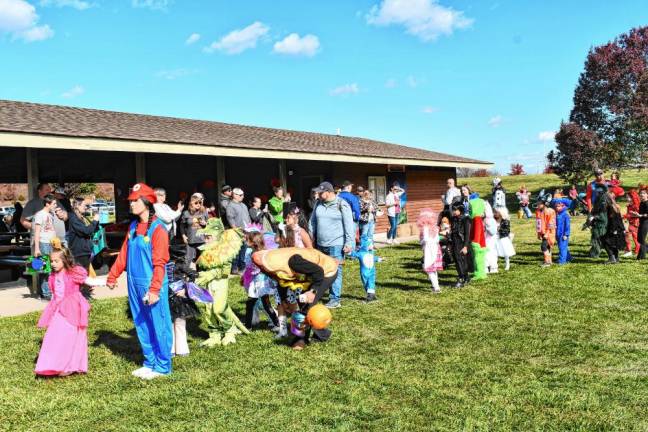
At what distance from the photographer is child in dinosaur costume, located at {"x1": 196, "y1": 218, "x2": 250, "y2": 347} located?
20.0ft

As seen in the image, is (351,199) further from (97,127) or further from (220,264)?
(97,127)

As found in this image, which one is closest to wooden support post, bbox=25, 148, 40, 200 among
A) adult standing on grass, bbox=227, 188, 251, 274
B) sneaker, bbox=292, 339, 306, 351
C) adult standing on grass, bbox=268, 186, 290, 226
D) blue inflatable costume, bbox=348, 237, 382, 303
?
adult standing on grass, bbox=227, 188, 251, 274

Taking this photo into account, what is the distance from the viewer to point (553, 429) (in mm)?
3799

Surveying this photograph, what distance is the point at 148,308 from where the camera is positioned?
5.05m

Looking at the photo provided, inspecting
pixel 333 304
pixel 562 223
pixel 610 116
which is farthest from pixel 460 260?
pixel 610 116

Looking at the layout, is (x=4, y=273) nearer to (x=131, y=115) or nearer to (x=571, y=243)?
(x=131, y=115)

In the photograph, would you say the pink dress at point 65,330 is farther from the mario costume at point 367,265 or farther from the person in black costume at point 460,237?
the person in black costume at point 460,237

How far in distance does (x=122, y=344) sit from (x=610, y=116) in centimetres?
3799

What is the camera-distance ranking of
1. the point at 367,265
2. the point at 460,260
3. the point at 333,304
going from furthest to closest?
the point at 460,260, the point at 367,265, the point at 333,304

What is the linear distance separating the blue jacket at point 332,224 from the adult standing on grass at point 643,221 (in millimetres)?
7539

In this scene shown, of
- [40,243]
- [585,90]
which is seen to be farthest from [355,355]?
[585,90]

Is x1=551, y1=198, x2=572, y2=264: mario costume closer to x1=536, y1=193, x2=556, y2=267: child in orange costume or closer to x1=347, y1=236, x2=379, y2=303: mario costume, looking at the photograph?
x1=536, y1=193, x2=556, y2=267: child in orange costume

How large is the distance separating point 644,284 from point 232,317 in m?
6.89

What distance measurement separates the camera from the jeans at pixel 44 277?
28.9ft
